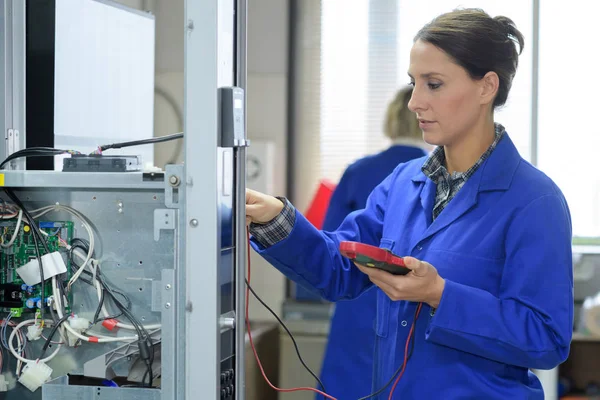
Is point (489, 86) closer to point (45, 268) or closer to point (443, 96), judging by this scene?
point (443, 96)

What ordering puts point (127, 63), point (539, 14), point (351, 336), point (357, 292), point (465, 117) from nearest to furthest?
point (465, 117) → point (357, 292) → point (127, 63) → point (351, 336) → point (539, 14)

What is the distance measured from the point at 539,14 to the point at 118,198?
2.68 m

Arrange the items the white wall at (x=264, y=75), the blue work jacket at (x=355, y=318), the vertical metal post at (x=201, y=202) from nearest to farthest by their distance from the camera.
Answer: the vertical metal post at (x=201, y=202) → the blue work jacket at (x=355, y=318) → the white wall at (x=264, y=75)

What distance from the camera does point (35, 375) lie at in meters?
1.27

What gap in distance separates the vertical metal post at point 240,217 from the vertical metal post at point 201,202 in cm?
7

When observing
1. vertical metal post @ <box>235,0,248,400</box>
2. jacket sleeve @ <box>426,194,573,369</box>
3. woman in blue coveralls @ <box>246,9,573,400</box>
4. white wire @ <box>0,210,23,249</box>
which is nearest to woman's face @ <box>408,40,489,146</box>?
woman in blue coveralls @ <box>246,9,573,400</box>

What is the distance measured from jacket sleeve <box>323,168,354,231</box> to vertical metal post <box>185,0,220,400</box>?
146 cm

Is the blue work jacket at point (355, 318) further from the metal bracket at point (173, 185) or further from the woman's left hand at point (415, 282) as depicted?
the metal bracket at point (173, 185)

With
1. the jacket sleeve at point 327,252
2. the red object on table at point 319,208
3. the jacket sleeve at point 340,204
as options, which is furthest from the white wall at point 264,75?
the jacket sleeve at point 327,252

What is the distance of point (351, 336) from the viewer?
2.40 meters

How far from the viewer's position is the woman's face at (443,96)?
53.6 inches

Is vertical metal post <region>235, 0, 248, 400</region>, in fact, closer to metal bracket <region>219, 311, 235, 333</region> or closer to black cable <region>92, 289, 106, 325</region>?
metal bracket <region>219, 311, 235, 333</region>

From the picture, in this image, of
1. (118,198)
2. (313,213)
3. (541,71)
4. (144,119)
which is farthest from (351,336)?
(541,71)

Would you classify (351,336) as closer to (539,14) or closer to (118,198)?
(118,198)
